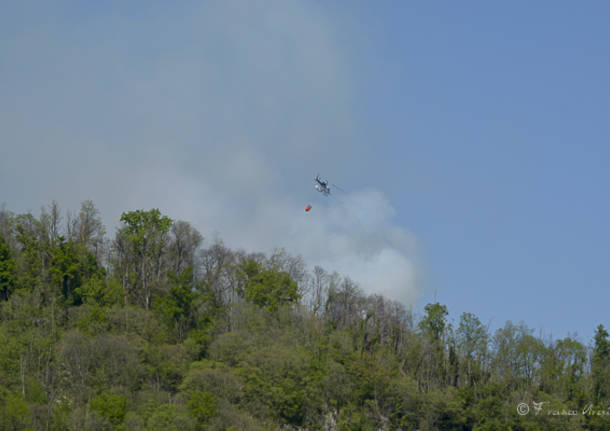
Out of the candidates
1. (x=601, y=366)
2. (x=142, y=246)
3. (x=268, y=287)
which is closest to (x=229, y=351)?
(x=268, y=287)

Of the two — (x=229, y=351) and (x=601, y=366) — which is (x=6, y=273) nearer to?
(x=229, y=351)

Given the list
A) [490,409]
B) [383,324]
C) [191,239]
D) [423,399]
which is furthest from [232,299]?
[490,409]

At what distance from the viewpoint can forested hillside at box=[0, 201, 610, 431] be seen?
68.9 metres

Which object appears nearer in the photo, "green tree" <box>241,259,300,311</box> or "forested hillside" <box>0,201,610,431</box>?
"forested hillside" <box>0,201,610,431</box>

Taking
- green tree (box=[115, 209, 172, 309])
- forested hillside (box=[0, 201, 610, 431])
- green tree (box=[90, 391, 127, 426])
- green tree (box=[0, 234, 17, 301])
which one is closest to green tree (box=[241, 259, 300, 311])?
forested hillside (box=[0, 201, 610, 431])

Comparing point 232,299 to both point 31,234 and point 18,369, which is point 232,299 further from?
point 18,369

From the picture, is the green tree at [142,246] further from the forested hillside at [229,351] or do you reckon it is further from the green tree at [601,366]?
the green tree at [601,366]

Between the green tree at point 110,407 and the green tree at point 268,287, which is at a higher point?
Result: the green tree at point 268,287

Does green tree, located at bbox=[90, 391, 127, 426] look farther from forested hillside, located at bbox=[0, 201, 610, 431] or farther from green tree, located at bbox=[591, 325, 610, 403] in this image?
green tree, located at bbox=[591, 325, 610, 403]

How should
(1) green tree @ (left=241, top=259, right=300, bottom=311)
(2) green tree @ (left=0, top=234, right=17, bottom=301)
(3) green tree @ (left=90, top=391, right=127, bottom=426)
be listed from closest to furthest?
(3) green tree @ (left=90, top=391, right=127, bottom=426)
(2) green tree @ (left=0, top=234, right=17, bottom=301)
(1) green tree @ (left=241, top=259, right=300, bottom=311)

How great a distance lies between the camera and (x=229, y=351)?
79.9 m

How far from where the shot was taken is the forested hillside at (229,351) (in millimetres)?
68938

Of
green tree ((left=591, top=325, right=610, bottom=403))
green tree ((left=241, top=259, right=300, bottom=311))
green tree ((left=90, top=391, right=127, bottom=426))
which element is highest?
green tree ((left=241, top=259, right=300, bottom=311))

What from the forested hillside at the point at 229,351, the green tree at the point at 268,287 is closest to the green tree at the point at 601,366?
the forested hillside at the point at 229,351
